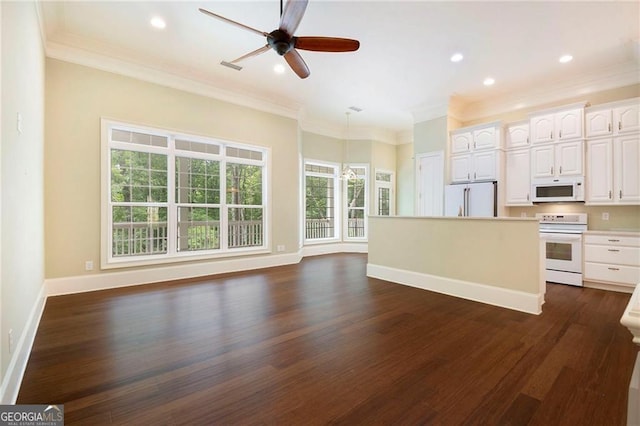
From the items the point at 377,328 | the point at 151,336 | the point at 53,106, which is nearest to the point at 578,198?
the point at 377,328

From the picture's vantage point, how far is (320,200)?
319 inches

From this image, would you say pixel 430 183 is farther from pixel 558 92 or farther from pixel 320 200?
pixel 320 200

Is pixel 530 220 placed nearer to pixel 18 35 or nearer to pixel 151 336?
pixel 151 336

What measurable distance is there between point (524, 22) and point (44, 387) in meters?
5.77

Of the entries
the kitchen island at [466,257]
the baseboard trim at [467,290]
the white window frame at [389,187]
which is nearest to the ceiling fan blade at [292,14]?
the kitchen island at [466,257]

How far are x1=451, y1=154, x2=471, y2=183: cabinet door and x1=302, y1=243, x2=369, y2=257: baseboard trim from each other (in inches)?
124

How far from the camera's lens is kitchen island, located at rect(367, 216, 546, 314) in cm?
335

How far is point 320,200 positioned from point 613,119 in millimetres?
5848

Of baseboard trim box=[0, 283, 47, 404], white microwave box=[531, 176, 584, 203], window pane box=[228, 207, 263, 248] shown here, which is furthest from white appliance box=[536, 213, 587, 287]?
baseboard trim box=[0, 283, 47, 404]

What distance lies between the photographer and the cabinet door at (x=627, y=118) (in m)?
4.25

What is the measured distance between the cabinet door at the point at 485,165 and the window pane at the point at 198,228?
16.8 feet

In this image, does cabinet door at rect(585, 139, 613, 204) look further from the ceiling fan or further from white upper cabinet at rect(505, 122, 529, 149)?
the ceiling fan

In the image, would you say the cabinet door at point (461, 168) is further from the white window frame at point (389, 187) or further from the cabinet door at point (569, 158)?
the white window frame at point (389, 187)

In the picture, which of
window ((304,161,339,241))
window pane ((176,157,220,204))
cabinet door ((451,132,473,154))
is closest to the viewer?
window pane ((176,157,220,204))
